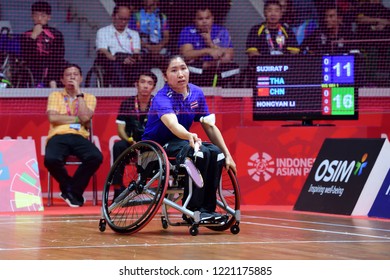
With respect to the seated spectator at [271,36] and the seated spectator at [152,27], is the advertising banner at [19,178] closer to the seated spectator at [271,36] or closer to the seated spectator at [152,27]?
the seated spectator at [152,27]

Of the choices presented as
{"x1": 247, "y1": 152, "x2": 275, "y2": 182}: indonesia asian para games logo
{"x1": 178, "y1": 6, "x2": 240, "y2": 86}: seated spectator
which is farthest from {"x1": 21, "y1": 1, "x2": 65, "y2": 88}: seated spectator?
{"x1": 247, "y1": 152, "x2": 275, "y2": 182}: indonesia asian para games logo

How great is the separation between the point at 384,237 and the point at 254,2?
24.0ft

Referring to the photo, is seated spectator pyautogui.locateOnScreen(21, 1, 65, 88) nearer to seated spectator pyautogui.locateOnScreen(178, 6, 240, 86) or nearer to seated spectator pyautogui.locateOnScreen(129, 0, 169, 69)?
seated spectator pyautogui.locateOnScreen(129, 0, 169, 69)

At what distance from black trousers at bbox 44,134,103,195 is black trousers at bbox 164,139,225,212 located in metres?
4.02

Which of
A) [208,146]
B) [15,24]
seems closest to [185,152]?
[208,146]

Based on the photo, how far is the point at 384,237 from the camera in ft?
21.9

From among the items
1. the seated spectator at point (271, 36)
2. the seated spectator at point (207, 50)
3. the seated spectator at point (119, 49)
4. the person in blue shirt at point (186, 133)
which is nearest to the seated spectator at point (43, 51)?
the seated spectator at point (119, 49)

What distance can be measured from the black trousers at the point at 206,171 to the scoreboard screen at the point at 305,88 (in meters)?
4.26

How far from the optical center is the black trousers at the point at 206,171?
667cm

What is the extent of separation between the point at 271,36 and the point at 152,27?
71.2 inches

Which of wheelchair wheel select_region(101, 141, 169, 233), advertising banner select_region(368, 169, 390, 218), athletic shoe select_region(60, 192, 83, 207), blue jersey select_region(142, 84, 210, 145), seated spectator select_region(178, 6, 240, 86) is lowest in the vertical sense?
athletic shoe select_region(60, 192, 83, 207)

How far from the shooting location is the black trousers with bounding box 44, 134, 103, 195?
1057cm

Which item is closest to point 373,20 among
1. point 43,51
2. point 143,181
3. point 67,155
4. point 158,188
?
point 43,51
